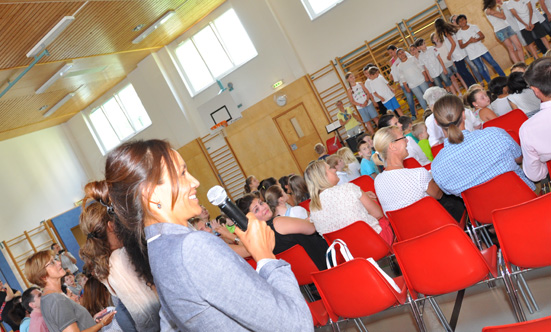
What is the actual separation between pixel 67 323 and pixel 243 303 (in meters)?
2.51

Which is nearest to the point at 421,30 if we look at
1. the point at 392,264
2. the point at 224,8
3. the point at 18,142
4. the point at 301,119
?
the point at 301,119

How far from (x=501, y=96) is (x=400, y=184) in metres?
2.69

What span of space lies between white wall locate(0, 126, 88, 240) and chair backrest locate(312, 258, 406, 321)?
13.3m

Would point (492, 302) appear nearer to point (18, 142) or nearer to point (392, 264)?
point (392, 264)


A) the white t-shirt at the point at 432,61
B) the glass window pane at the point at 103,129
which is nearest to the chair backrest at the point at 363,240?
the white t-shirt at the point at 432,61

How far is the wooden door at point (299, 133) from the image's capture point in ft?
45.6

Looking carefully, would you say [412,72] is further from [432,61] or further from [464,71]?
[464,71]

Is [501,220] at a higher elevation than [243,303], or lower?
lower

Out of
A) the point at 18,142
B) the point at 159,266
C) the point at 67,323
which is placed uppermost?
the point at 18,142

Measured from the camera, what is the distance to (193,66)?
49.5 ft

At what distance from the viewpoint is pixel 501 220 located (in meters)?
2.55

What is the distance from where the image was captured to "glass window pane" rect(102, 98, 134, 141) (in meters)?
16.8

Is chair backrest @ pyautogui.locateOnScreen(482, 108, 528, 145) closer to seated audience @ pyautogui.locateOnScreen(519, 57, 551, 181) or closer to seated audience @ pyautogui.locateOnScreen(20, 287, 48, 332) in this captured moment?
seated audience @ pyautogui.locateOnScreen(519, 57, 551, 181)

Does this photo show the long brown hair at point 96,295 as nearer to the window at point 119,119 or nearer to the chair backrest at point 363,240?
the chair backrest at point 363,240
